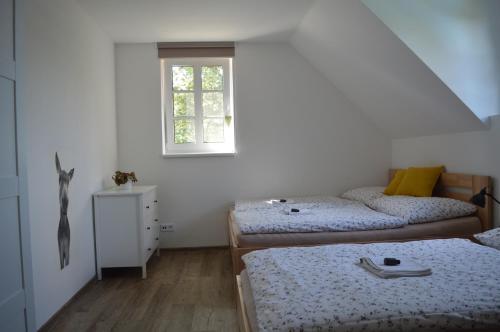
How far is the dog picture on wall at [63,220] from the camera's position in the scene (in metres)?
2.46

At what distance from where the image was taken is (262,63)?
155 inches

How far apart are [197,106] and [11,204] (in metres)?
2.57

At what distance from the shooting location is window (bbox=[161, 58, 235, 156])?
3.97 meters

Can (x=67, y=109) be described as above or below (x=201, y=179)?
above

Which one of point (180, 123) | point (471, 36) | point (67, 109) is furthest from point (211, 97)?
point (471, 36)

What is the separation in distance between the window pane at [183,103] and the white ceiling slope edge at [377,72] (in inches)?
50.7

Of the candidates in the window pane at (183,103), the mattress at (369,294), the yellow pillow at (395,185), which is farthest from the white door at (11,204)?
the yellow pillow at (395,185)

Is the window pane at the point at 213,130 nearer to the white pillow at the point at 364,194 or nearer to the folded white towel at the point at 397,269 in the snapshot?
the white pillow at the point at 364,194

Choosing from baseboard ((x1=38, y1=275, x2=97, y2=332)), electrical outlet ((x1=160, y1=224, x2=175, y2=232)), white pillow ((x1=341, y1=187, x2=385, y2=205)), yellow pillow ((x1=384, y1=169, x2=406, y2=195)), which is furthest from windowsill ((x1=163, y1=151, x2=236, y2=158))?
yellow pillow ((x1=384, y1=169, x2=406, y2=195))

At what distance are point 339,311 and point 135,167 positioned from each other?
309cm

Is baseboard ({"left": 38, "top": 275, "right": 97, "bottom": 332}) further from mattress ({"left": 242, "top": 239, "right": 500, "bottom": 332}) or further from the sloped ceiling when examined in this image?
the sloped ceiling

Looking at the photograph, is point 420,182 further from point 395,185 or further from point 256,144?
point 256,144

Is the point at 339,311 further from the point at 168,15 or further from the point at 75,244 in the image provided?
the point at 168,15

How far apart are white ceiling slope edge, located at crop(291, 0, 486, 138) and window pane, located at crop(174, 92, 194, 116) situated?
1289mm
